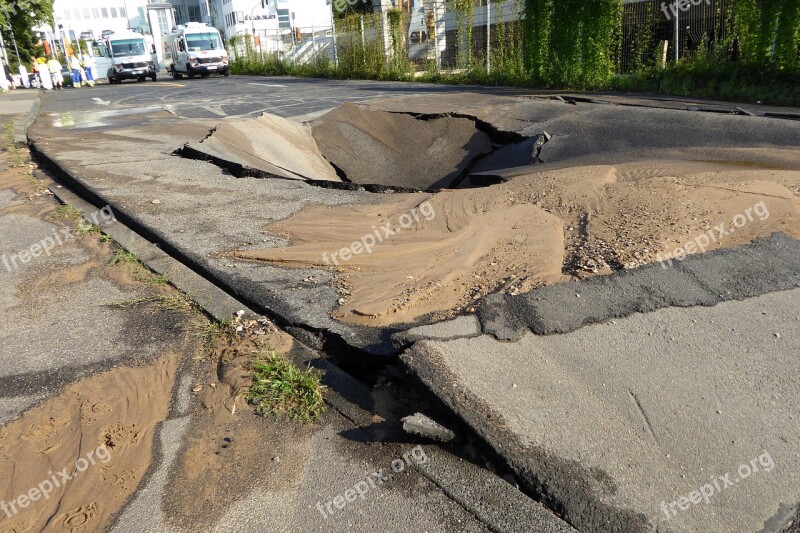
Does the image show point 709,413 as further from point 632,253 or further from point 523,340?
point 632,253

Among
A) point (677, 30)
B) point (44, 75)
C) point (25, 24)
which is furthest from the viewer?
point (25, 24)

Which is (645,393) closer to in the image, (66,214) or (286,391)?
(286,391)

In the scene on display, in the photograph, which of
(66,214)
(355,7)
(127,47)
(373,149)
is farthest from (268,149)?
(355,7)

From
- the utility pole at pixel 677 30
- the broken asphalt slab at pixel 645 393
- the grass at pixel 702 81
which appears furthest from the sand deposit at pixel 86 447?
the utility pole at pixel 677 30

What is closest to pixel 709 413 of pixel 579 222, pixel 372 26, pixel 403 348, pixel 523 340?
pixel 523 340

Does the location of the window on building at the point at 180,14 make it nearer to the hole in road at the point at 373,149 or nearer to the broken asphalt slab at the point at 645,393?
the hole in road at the point at 373,149

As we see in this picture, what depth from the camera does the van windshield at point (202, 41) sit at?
31672 mm

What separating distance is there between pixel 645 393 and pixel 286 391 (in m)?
1.73

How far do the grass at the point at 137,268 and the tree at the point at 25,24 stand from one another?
32.7 metres

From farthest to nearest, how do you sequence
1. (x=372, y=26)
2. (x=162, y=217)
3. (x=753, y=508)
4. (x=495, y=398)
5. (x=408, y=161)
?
(x=372, y=26)
(x=408, y=161)
(x=162, y=217)
(x=495, y=398)
(x=753, y=508)

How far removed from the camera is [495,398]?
264 cm

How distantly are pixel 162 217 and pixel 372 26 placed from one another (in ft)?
67.8

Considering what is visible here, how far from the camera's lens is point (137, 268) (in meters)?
4.80

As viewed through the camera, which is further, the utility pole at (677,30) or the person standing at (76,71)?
the person standing at (76,71)
